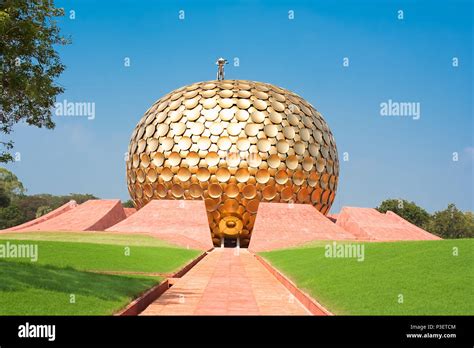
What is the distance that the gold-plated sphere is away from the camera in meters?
30.1

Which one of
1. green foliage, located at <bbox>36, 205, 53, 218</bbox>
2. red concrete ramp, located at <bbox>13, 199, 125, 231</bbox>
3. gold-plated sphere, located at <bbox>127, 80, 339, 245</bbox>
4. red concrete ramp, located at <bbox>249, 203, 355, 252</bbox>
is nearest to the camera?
red concrete ramp, located at <bbox>249, 203, 355, 252</bbox>

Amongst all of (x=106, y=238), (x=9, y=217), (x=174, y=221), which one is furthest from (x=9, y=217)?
(x=106, y=238)

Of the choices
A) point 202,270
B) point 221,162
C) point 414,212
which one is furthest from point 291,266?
point 414,212

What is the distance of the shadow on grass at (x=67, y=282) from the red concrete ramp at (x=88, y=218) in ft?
59.4

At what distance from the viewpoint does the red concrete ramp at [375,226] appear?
92.2ft

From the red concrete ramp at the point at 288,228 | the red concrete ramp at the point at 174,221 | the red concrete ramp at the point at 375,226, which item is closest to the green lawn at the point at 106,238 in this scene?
the red concrete ramp at the point at 174,221

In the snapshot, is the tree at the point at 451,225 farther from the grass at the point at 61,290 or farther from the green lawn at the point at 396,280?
the grass at the point at 61,290

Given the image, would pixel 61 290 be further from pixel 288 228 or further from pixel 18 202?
pixel 18 202

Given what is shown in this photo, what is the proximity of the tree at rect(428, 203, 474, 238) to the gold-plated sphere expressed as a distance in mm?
29449

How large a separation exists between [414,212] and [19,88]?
5548cm


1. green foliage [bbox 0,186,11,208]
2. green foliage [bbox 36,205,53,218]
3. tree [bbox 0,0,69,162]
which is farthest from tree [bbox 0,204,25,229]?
tree [bbox 0,0,69,162]

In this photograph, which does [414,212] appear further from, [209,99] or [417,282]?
[417,282]

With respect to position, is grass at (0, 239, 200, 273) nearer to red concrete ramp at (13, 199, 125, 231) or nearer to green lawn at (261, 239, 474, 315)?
green lawn at (261, 239, 474, 315)
